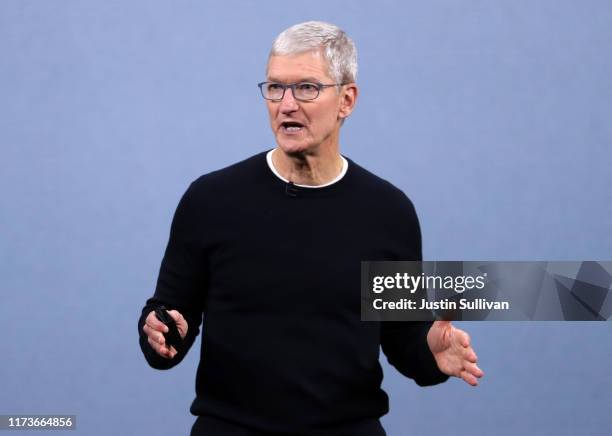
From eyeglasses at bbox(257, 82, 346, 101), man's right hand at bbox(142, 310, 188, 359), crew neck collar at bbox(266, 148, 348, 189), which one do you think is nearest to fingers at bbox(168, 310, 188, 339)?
man's right hand at bbox(142, 310, 188, 359)

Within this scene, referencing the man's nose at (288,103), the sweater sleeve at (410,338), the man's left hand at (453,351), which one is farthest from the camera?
the sweater sleeve at (410,338)

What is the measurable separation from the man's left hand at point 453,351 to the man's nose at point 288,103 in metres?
0.53

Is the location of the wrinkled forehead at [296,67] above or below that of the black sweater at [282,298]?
above

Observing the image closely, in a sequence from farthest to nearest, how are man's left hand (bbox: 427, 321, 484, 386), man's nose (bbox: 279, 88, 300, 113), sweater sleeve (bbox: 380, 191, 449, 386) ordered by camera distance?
sweater sleeve (bbox: 380, 191, 449, 386), man's nose (bbox: 279, 88, 300, 113), man's left hand (bbox: 427, 321, 484, 386)

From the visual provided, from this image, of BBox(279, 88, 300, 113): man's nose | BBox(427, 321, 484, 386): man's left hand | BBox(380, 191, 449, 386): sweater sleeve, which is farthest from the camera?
BBox(380, 191, 449, 386): sweater sleeve

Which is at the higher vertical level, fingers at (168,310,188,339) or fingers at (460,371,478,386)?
fingers at (168,310,188,339)

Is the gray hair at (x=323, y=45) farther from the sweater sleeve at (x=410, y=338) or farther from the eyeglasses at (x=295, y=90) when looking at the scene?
the sweater sleeve at (x=410, y=338)

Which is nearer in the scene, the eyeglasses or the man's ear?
the eyeglasses

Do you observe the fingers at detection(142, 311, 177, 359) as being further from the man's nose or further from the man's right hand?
the man's nose

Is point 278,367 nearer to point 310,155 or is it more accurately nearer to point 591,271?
point 310,155

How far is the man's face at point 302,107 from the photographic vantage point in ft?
7.29

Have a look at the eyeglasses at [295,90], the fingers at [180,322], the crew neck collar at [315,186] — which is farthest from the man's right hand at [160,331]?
the eyeglasses at [295,90]

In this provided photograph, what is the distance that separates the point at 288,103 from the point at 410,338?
0.59 m

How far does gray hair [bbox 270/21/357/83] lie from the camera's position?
7.33 ft
